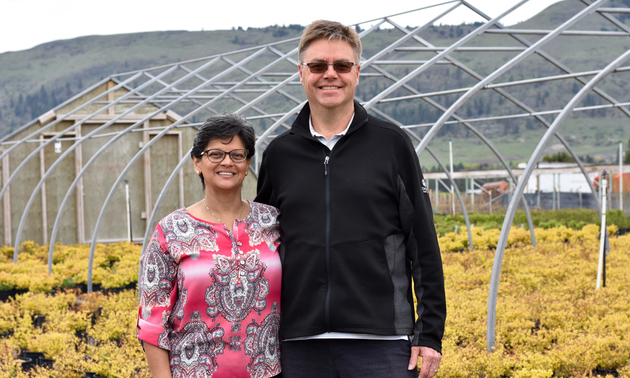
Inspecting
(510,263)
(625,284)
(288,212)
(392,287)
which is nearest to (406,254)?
(392,287)

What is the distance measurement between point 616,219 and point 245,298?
1657 centimetres

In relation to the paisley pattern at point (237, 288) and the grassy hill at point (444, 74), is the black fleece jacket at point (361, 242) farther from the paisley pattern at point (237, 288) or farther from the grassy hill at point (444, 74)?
the grassy hill at point (444, 74)

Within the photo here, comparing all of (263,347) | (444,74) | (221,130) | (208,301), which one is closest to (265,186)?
(221,130)

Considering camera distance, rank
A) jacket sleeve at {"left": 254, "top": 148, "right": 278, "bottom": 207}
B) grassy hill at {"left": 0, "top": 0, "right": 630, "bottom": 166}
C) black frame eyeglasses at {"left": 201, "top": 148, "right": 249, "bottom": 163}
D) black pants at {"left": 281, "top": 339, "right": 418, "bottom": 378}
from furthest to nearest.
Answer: grassy hill at {"left": 0, "top": 0, "right": 630, "bottom": 166}, jacket sleeve at {"left": 254, "top": 148, "right": 278, "bottom": 207}, black frame eyeglasses at {"left": 201, "top": 148, "right": 249, "bottom": 163}, black pants at {"left": 281, "top": 339, "right": 418, "bottom": 378}

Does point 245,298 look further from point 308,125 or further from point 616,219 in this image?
point 616,219

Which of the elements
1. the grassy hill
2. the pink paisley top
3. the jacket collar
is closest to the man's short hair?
the jacket collar

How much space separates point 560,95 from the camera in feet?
335

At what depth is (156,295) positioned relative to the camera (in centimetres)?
238

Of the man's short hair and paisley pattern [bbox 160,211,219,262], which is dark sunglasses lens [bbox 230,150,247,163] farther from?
the man's short hair

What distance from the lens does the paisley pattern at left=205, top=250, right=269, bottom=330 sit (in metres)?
2.42

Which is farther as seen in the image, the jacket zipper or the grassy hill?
the grassy hill

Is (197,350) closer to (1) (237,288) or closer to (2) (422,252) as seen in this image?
(1) (237,288)

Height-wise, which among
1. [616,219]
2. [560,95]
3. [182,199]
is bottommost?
[616,219]

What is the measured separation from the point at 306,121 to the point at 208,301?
89 cm
